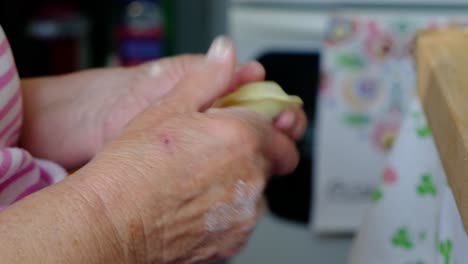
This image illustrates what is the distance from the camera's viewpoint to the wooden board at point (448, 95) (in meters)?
0.43

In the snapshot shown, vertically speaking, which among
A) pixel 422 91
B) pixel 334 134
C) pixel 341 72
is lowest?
pixel 334 134

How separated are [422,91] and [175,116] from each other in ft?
0.82

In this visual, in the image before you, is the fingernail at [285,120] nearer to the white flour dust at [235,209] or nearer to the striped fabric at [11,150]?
the white flour dust at [235,209]

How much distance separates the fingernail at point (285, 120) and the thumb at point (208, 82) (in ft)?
0.18

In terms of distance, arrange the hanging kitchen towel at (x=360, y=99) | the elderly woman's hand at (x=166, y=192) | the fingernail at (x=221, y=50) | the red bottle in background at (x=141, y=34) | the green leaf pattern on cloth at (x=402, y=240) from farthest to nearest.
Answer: the red bottle in background at (x=141, y=34)
the hanging kitchen towel at (x=360, y=99)
the green leaf pattern on cloth at (x=402, y=240)
the fingernail at (x=221, y=50)
the elderly woman's hand at (x=166, y=192)

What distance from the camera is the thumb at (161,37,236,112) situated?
1.72ft

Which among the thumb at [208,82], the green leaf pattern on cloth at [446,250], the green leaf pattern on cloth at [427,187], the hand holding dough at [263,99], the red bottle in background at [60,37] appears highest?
the thumb at [208,82]

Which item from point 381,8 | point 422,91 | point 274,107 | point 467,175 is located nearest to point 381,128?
point 381,8

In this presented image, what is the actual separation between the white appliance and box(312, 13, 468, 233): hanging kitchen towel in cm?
2

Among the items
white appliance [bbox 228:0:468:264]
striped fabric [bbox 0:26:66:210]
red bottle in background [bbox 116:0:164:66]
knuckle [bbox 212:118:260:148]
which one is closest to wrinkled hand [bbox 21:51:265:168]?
striped fabric [bbox 0:26:66:210]

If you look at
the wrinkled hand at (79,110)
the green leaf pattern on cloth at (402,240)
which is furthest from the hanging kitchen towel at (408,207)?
the wrinkled hand at (79,110)

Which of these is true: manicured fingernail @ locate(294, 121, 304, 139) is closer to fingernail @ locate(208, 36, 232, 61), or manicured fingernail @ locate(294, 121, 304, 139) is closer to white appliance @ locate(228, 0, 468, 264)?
fingernail @ locate(208, 36, 232, 61)

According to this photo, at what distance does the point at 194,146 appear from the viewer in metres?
0.48

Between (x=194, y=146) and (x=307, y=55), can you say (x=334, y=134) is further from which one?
(x=194, y=146)
